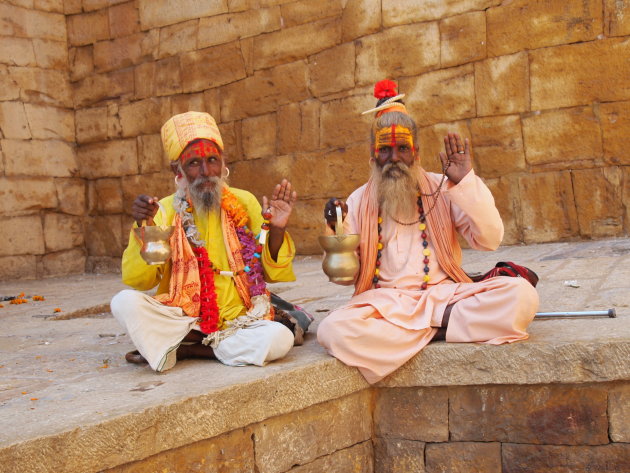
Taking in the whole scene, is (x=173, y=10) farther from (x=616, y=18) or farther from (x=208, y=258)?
(x=208, y=258)

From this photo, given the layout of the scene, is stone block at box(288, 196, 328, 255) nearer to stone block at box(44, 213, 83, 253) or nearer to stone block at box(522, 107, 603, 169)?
stone block at box(522, 107, 603, 169)

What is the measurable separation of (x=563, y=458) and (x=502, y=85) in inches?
163

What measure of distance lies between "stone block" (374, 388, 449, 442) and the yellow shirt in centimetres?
73

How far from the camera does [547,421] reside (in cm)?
303

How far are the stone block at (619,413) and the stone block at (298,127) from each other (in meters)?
4.97

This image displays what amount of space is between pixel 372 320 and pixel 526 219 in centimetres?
379

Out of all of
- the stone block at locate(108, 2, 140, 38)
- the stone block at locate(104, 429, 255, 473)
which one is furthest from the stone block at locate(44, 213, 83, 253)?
the stone block at locate(104, 429, 255, 473)

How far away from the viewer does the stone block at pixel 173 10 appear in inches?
318

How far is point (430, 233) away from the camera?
333 cm

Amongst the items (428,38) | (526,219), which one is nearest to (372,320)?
(526,219)

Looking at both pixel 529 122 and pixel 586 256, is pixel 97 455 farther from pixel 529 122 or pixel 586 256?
pixel 529 122

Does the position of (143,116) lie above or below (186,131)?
above

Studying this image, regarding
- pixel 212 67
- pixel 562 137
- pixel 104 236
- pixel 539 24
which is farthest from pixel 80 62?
pixel 562 137

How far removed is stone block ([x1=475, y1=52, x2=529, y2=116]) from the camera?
20.7 feet
